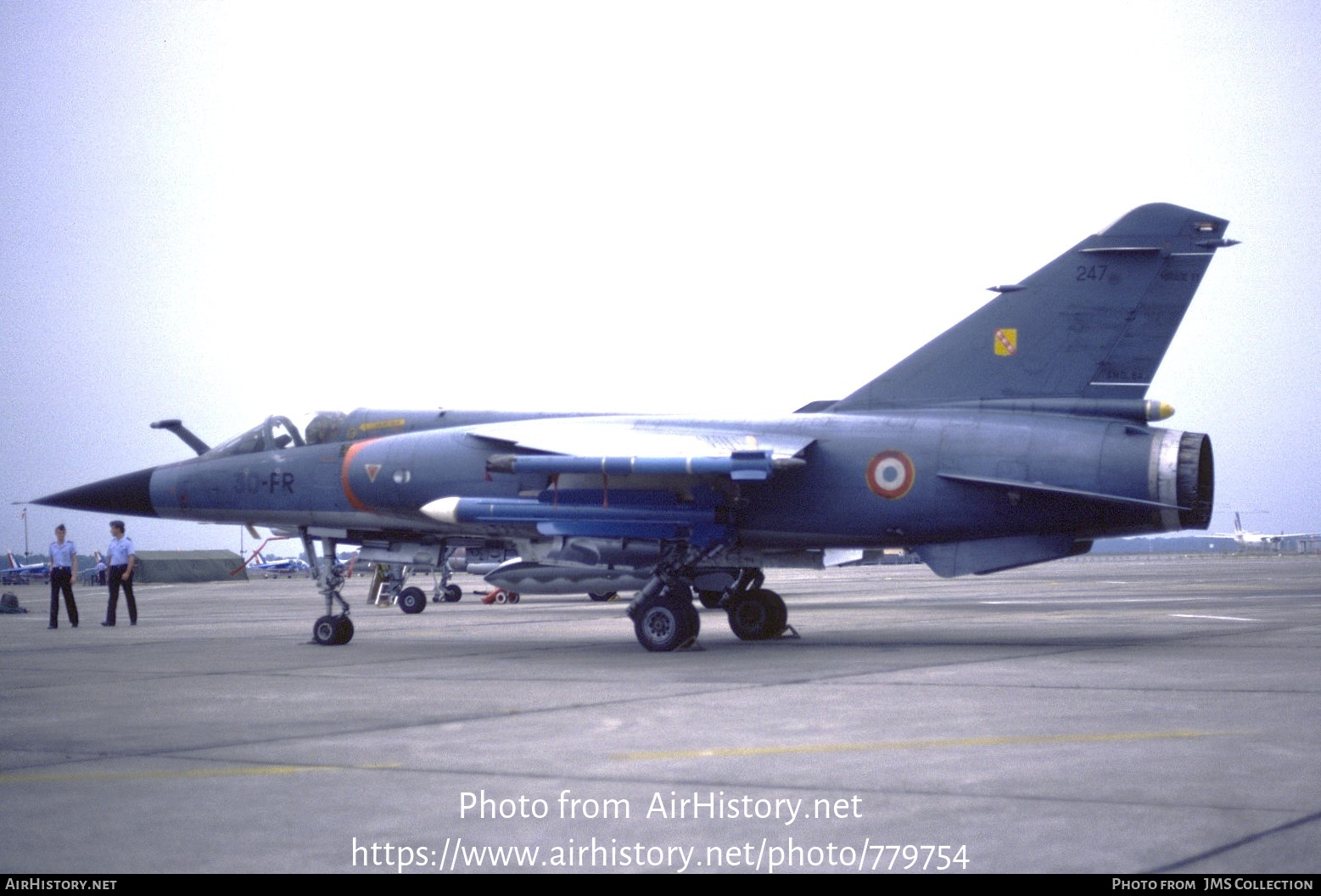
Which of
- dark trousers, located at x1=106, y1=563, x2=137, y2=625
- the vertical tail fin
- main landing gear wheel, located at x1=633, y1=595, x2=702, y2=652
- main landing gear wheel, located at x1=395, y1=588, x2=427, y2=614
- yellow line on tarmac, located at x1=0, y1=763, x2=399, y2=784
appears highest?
the vertical tail fin

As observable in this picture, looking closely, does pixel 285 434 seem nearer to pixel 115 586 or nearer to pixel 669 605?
pixel 669 605

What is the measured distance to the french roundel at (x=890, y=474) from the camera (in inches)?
597

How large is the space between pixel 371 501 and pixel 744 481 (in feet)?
17.0

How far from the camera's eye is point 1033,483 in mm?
14469

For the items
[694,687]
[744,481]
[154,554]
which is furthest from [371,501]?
[154,554]

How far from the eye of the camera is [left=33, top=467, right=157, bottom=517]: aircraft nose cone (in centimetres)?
1930

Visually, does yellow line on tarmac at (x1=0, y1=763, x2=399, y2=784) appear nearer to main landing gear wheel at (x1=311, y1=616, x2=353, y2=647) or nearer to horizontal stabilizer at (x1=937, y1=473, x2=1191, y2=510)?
horizontal stabilizer at (x1=937, y1=473, x2=1191, y2=510)

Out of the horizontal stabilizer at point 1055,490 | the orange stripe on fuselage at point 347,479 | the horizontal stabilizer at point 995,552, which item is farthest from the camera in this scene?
the orange stripe on fuselage at point 347,479

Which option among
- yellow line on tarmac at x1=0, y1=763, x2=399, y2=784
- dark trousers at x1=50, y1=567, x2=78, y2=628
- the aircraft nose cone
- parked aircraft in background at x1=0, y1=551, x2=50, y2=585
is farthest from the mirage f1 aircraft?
parked aircraft in background at x1=0, y1=551, x2=50, y2=585

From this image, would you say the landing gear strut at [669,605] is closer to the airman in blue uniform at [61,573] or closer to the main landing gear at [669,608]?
the main landing gear at [669,608]

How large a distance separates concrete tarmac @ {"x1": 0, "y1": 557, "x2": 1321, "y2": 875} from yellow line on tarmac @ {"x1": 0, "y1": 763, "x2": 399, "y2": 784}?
27mm

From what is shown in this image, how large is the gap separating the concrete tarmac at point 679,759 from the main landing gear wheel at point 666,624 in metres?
0.28

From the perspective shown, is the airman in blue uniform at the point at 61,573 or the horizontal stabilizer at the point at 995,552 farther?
the airman in blue uniform at the point at 61,573

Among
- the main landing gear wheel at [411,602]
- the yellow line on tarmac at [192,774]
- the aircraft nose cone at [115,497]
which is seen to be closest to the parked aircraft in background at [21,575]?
the main landing gear wheel at [411,602]
